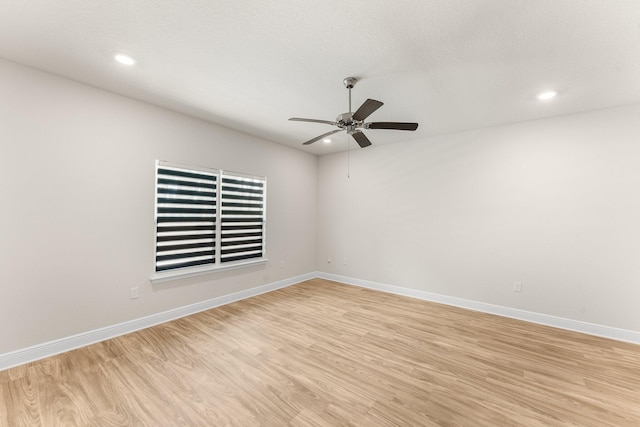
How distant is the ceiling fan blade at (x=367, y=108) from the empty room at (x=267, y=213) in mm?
38

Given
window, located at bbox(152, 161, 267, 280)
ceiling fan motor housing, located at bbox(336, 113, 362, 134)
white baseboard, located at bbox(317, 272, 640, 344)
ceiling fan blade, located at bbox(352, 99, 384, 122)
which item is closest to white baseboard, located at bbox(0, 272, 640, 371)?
white baseboard, located at bbox(317, 272, 640, 344)

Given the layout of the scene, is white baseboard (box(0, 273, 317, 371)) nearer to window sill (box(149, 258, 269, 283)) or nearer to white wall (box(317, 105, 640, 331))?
window sill (box(149, 258, 269, 283))

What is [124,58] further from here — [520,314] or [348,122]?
[520,314]

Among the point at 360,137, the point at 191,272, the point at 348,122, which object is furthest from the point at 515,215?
the point at 191,272

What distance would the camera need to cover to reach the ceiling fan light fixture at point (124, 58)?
2.19 meters

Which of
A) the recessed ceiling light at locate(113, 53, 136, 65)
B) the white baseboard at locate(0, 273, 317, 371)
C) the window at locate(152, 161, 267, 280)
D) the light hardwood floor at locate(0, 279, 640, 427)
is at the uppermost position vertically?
the recessed ceiling light at locate(113, 53, 136, 65)

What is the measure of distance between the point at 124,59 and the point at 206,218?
6.90 ft

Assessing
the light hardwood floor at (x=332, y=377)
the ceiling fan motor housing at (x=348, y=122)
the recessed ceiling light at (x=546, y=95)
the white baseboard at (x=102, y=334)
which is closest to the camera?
the light hardwood floor at (x=332, y=377)

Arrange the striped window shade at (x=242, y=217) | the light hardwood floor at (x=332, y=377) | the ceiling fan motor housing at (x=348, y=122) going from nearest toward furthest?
the light hardwood floor at (x=332, y=377) → the ceiling fan motor housing at (x=348, y=122) → the striped window shade at (x=242, y=217)

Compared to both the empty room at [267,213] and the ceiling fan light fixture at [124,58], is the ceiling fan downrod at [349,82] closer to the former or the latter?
the empty room at [267,213]

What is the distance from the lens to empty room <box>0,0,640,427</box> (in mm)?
1826

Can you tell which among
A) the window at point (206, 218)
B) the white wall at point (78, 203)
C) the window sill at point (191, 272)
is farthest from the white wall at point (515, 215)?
the white wall at point (78, 203)

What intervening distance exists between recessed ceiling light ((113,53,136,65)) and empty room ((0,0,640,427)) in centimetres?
4

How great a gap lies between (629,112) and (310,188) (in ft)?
15.6
